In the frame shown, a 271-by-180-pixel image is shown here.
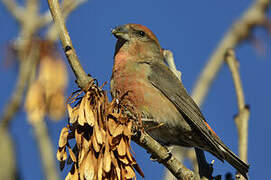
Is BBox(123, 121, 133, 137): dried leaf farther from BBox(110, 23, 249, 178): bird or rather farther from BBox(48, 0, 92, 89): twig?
BBox(110, 23, 249, 178): bird

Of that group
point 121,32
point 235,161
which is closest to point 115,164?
point 235,161

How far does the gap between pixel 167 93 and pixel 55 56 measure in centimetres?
159

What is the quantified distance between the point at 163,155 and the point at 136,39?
223 cm

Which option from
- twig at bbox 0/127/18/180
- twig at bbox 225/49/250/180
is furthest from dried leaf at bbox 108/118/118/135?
twig at bbox 0/127/18/180

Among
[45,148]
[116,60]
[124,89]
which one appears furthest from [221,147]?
[45,148]

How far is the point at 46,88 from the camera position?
5051mm

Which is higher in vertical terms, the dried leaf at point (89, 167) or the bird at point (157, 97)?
the bird at point (157, 97)

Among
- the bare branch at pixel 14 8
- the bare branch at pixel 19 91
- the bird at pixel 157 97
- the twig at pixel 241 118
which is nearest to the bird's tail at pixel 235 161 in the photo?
the bird at pixel 157 97

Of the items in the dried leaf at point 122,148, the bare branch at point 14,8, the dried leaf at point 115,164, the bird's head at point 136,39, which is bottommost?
the dried leaf at point 115,164

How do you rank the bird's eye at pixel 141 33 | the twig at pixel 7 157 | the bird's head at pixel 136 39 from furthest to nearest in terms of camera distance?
the bird's eye at pixel 141 33
the bird's head at pixel 136 39
the twig at pixel 7 157

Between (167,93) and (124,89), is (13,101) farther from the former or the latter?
(167,93)

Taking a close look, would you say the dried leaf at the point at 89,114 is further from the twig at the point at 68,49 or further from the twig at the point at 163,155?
the twig at the point at 163,155

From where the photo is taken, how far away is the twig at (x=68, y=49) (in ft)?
9.14

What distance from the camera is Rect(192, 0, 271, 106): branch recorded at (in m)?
5.98
